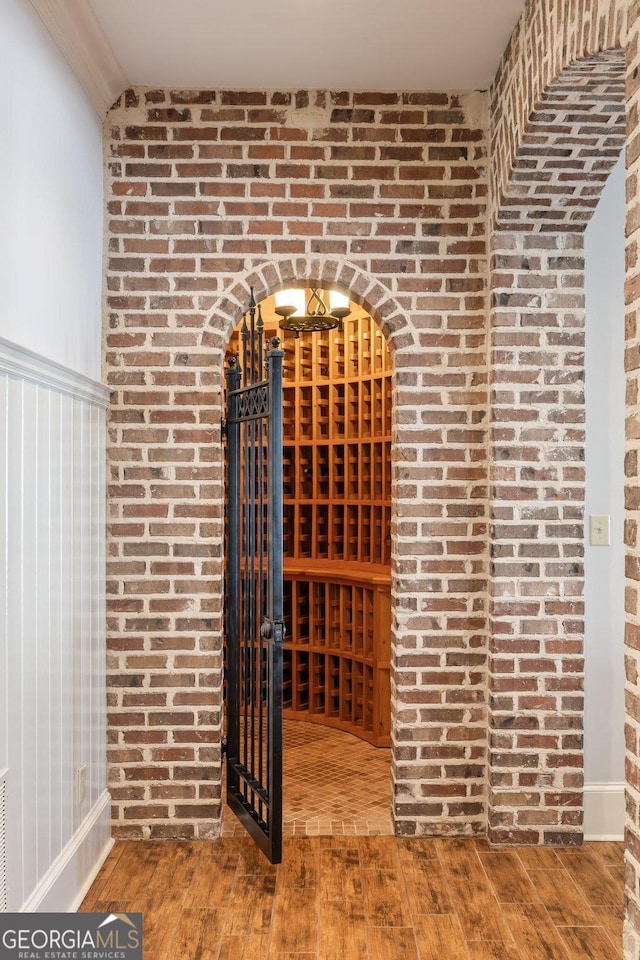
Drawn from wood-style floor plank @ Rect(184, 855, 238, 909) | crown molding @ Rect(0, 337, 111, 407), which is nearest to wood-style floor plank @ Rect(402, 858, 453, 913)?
wood-style floor plank @ Rect(184, 855, 238, 909)

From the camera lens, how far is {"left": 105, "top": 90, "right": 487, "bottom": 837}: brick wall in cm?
316

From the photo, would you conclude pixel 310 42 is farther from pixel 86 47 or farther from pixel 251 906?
pixel 251 906

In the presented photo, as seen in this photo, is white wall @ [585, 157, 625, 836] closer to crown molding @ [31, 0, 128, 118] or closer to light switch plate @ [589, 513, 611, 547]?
light switch plate @ [589, 513, 611, 547]

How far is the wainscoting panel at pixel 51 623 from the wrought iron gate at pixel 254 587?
1.82 ft

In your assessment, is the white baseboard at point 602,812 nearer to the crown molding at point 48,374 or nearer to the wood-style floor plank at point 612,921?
the wood-style floor plank at point 612,921

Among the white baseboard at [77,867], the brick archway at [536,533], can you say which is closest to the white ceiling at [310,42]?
the brick archway at [536,533]

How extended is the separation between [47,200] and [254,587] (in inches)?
66.3

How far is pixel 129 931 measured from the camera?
2.45 meters

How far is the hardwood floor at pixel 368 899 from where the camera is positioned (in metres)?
2.42

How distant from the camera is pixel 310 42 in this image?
9.22 feet

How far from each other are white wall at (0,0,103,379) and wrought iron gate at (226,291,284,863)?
2.07ft

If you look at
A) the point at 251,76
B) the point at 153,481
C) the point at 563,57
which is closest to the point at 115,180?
the point at 251,76

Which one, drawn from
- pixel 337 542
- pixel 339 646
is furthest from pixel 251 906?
pixel 337 542

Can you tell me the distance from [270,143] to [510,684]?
7.87ft
